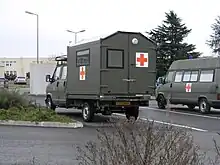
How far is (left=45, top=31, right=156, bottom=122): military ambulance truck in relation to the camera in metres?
15.9

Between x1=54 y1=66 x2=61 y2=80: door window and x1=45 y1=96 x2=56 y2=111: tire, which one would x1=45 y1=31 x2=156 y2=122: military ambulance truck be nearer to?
x1=54 y1=66 x2=61 y2=80: door window

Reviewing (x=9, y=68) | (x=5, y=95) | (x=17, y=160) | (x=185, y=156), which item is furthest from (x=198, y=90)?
(x=9, y=68)

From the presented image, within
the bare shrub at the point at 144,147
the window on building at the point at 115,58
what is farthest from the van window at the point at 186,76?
the bare shrub at the point at 144,147

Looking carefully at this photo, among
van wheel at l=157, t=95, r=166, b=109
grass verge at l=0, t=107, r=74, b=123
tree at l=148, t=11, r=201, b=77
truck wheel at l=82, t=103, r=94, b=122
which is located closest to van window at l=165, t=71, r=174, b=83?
van wheel at l=157, t=95, r=166, b=109

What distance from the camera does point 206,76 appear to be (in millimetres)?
21594

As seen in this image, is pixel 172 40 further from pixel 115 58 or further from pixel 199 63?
pixel 115 58

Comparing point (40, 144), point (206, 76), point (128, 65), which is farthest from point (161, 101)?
point (40, 144)

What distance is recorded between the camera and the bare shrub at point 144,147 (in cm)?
455

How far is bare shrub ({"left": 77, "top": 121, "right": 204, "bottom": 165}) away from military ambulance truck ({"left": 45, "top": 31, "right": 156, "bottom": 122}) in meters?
10.7

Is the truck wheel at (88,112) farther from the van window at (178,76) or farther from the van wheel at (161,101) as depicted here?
the van wheel at (161,101)

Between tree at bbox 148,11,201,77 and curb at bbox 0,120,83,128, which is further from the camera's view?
tree at bbox 148,11,201,77

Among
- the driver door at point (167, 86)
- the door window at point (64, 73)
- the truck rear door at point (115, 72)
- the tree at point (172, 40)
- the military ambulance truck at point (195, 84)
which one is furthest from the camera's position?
the tree at point (172, 40)

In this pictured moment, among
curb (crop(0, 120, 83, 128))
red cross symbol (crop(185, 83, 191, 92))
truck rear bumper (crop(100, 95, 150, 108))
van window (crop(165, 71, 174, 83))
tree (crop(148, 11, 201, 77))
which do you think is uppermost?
tree (crop(148, 11, 201, 77))

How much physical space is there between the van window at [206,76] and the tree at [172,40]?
30710 millimetres
